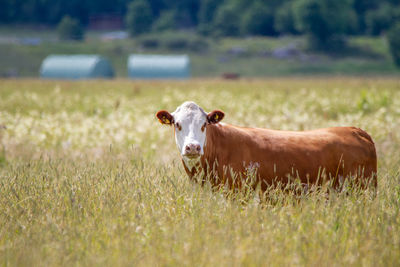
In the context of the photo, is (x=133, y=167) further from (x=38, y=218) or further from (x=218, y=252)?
(x=218, y=252)

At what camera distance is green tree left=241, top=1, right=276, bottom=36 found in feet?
293

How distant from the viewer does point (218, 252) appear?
4.03 metres

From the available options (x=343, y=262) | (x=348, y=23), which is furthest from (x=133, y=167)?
(x=348, y=23)

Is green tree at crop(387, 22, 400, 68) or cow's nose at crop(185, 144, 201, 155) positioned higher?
cow's nose at crop(185, 144, 201, 155)

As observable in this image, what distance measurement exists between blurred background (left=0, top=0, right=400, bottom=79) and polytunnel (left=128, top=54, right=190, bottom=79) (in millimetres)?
5823

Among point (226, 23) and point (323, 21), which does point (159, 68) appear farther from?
point (226, 23)

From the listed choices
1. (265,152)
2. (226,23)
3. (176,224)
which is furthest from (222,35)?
(176,224)

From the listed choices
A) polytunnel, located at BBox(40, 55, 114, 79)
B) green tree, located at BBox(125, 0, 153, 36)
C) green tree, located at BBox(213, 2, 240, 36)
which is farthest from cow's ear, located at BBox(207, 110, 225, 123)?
green tree, located at BBox(125, 0, 153, 36)

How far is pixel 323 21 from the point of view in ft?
257

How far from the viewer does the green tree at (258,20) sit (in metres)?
89.2

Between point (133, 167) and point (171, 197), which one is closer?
point (171, 197)

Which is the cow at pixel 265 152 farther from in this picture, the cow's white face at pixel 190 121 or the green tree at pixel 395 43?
the green tree at pixel 395 43

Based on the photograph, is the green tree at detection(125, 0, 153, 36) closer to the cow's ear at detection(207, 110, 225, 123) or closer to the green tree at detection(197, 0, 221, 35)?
the green tree at detection(197, 0, 221, 35)

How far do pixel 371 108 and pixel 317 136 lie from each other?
32.2 ft
